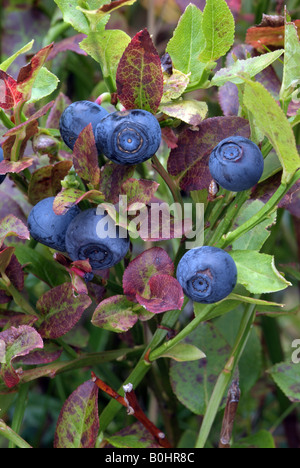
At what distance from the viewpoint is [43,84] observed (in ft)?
1.92

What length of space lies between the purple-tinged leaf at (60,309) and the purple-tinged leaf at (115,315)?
40 millimetres

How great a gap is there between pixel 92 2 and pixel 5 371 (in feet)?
1.28

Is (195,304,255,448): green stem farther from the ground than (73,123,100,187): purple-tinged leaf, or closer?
closer

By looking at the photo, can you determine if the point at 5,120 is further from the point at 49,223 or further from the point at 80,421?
the point at 80,421

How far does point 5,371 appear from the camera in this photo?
57 centimetres

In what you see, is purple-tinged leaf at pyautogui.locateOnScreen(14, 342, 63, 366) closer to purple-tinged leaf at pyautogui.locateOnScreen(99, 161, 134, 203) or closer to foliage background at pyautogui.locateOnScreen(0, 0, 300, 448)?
foliage background at pyautogui.locateOnScreen(0, 0, 300, 448)

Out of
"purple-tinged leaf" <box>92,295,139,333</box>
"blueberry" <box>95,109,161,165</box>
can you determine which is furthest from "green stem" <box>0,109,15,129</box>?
"purple-tinged leaf" <box>92,295,139,333</box>

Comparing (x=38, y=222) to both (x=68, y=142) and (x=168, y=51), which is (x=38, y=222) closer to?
(x=68, y=142)

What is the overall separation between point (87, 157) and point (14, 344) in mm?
209

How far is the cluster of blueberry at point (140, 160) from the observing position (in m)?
0.48

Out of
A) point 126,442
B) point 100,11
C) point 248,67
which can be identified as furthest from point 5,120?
point 126,442

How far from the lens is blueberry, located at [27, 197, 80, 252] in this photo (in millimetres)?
542

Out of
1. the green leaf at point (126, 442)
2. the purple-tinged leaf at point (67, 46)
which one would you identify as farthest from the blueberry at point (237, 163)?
the purple-tinged leaf at point (67, 46)
